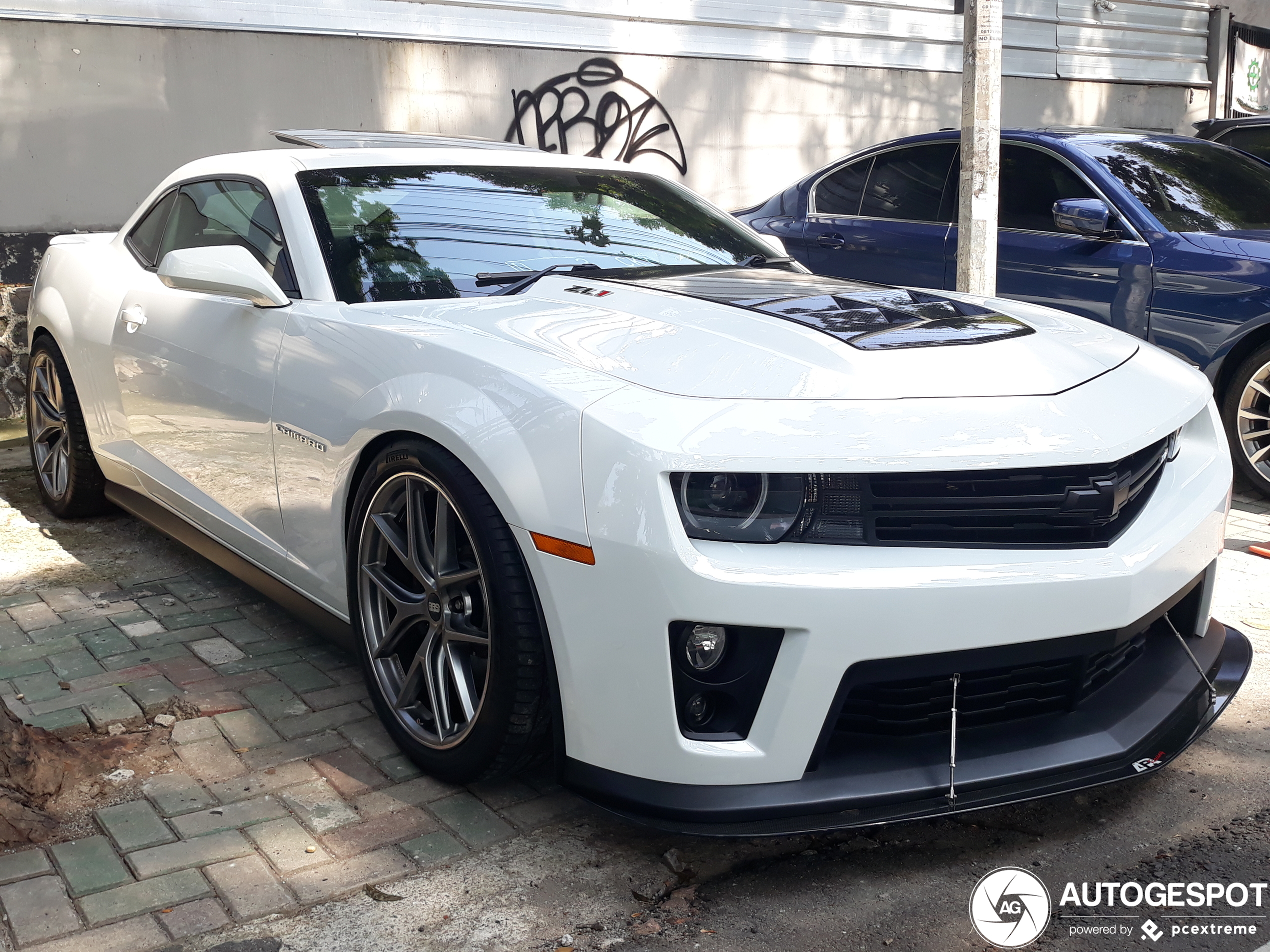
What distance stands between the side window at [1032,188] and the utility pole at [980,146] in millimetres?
630

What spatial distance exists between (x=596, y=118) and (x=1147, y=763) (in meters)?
7.93

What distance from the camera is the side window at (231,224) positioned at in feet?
10.8

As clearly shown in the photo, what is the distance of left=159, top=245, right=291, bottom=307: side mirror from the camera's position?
10.0 feet

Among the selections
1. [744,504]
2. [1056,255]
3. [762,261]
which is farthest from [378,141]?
[1056,255]

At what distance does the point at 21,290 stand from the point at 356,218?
4.69 meters

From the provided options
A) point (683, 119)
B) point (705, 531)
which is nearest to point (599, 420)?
point (705, 531)

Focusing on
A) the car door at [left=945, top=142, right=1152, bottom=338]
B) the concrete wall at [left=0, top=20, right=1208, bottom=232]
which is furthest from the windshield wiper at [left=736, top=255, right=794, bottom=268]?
the concrete wall at [left=0, top=20, right=1208, bottom=232]

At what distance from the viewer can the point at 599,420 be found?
215 cm

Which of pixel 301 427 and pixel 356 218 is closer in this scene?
pixel 301 427

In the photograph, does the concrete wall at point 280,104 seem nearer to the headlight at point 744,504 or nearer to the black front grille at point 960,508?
the headlight at point 744,504

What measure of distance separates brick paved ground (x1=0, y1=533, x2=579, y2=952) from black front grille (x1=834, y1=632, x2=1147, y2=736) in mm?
777

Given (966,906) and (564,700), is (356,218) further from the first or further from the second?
(966,906)

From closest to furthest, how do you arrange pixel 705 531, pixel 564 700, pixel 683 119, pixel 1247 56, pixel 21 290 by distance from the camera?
pixel 705 531 → pixel 564 700 → pixel 21 290 → pixel 683 119 → pixel 1247 56

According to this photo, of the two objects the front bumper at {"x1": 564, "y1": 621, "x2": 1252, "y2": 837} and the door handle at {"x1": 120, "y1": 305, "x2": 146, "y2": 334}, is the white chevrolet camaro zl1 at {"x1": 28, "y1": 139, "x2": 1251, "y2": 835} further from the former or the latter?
the door handle at {"x1": 120, "y1": 305, "x2": 146, "y2": 334}
